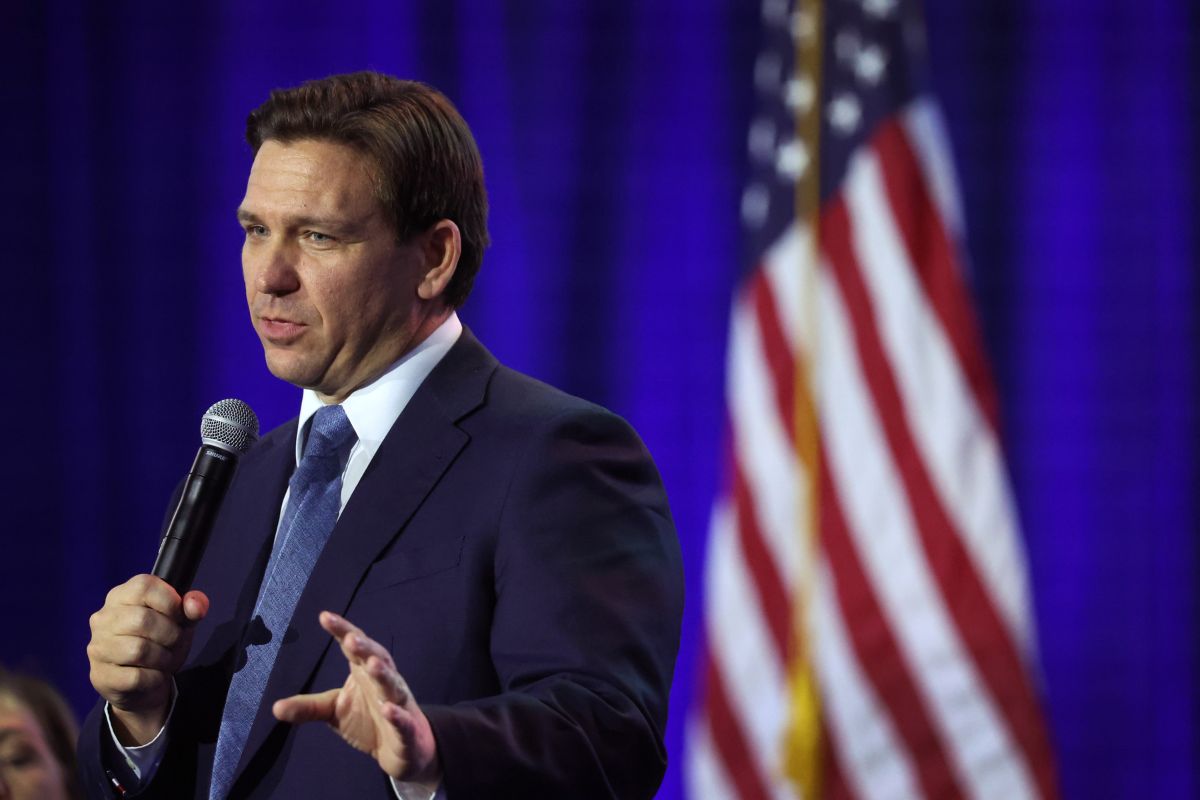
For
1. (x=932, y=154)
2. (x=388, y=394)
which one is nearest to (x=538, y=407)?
(x=388, y=394)

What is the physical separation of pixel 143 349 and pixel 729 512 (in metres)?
1.54

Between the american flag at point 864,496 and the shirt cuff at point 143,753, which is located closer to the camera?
the shirt cuff at point 143,753

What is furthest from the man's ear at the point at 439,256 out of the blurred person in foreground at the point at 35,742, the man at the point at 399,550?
the blurred person in foreground at the point at 35,742

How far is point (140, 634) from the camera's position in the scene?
1.36 metres

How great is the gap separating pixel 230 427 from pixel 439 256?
282 millimetres

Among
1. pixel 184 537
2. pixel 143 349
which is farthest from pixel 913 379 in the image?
pixel 184 537

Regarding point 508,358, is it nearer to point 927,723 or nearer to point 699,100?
point 699,100

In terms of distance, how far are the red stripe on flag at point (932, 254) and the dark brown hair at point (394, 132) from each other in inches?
73.7

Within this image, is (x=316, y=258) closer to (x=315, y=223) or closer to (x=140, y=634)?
(x=315, y=223)

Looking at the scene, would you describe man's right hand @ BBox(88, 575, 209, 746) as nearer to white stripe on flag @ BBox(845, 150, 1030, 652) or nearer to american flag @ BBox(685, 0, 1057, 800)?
american flag @ BBox(685, 0, 1057, 800)

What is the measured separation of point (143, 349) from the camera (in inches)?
149

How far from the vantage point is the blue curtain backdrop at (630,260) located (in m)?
3.59

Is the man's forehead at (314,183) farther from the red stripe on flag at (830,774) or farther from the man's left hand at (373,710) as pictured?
the red stripe on flag at (830,774)

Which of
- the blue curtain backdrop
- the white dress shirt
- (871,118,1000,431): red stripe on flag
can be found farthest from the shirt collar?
the blue curtain backdrop
